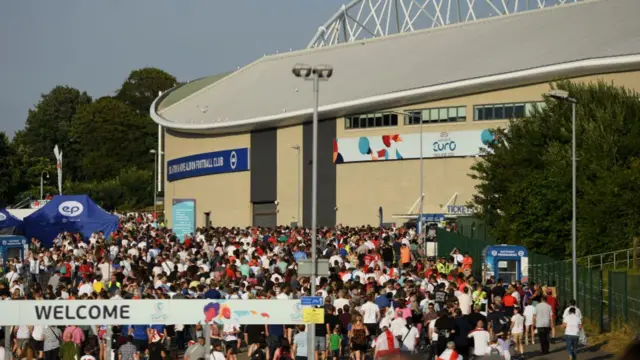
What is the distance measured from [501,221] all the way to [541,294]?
22.6 meters

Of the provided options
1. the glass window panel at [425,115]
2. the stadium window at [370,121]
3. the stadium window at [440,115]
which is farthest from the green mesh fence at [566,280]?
the stadium window at [370,121]

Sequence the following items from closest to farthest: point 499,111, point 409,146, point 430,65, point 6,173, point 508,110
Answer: point 508,110 < point 499,111 < point 409,146 < point 430,65 < point 6,173

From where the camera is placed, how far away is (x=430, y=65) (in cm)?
7156

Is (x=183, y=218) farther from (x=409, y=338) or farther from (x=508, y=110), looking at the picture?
(x=508, y=110)

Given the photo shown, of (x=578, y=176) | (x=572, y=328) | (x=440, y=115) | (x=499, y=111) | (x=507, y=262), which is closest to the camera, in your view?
→ (x=572, y=328)

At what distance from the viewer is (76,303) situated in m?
19.4

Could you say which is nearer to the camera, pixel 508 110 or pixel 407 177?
pixel 508 110

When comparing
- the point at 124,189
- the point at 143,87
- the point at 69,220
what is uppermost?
the point at 143,87

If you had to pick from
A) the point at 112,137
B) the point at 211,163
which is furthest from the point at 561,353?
the point at 112,137

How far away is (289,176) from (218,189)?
6.97 meters

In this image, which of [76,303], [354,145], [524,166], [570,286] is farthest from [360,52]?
[76,303]

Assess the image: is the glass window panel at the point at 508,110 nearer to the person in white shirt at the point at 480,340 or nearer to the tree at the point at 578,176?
the tree at the point at 578,176

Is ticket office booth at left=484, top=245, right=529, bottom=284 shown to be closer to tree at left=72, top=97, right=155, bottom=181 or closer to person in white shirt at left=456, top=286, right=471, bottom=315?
person in white shirt at left=456, top=286, right=471, bottom=315

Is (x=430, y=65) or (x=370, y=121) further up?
(x=430, y=65)
